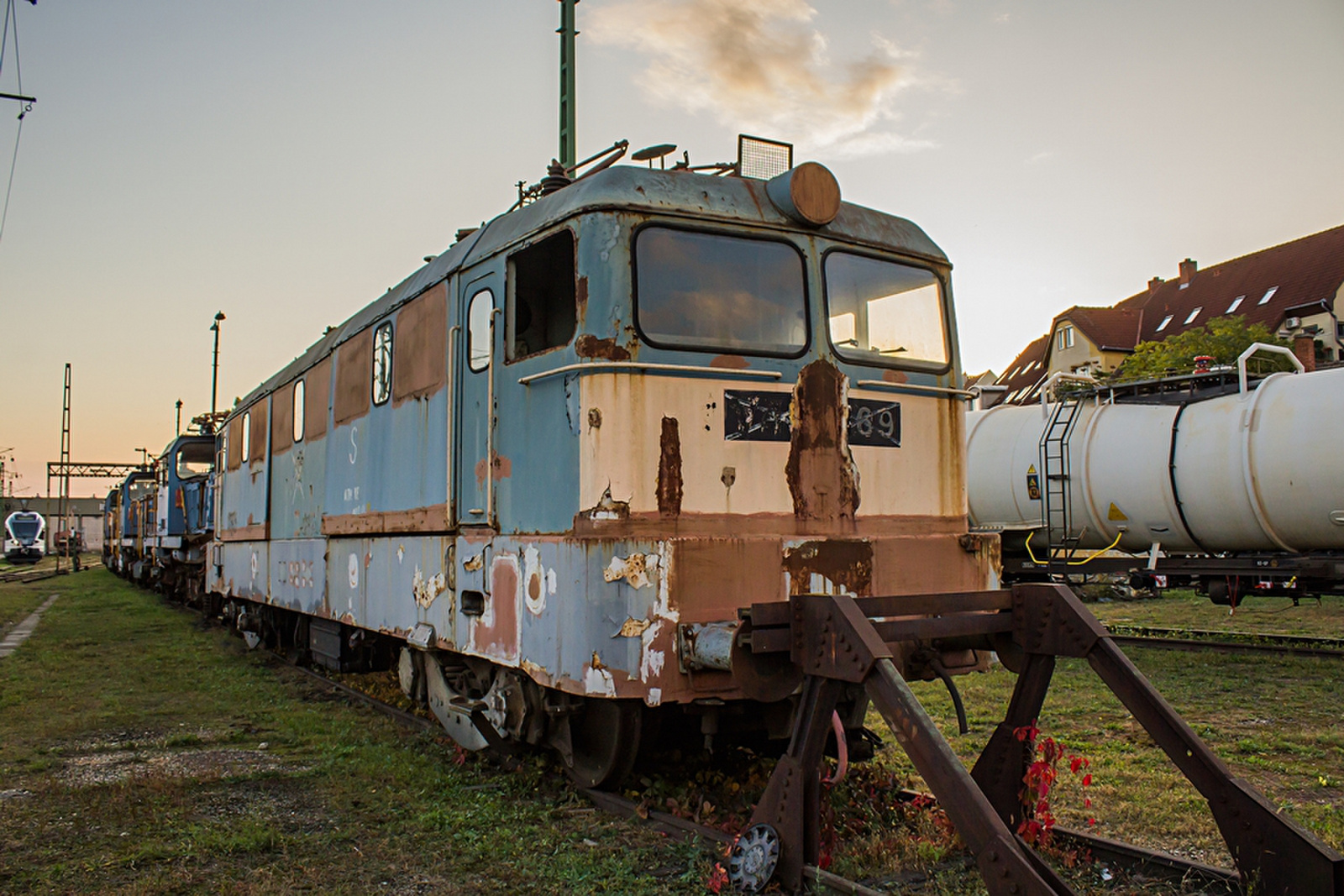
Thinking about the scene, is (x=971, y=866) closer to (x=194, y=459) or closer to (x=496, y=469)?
(x=496, y=469)

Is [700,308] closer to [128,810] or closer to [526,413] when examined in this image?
[526,413]

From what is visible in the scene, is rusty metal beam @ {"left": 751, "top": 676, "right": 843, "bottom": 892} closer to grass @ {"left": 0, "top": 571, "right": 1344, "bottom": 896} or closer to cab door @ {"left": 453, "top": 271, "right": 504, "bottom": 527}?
grass @ {"left": 0, "top": 571, "right": 1344, "bottom": 896}

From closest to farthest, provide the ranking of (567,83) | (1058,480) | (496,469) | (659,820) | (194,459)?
(659,820) < (496,469) < (567,83) < (1058,480) < (194,459)

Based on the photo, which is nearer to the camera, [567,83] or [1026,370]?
[567,83]

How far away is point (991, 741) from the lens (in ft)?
15.1

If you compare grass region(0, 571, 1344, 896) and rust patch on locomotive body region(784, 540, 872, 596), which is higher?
rust patch on locomotive body region(784, 540, 872, 596)

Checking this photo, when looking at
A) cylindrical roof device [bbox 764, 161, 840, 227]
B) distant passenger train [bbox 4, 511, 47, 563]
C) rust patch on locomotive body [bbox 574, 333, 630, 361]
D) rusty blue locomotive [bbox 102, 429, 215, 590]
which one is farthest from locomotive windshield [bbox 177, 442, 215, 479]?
distant passenger train [bbox 4, 511, 47, 563]

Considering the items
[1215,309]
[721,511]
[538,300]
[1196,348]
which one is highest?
[1215,309]

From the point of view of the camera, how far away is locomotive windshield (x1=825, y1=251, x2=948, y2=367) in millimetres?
5562

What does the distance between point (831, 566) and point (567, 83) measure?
21.4ft

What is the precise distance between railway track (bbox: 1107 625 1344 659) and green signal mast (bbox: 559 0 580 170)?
27.1ft

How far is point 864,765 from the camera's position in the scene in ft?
20.1

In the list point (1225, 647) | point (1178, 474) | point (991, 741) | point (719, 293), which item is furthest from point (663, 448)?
point (1225, 647)

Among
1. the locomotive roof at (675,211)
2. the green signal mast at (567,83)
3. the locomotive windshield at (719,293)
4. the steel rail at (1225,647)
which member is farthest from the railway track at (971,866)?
the steel rail at (1225,647)
